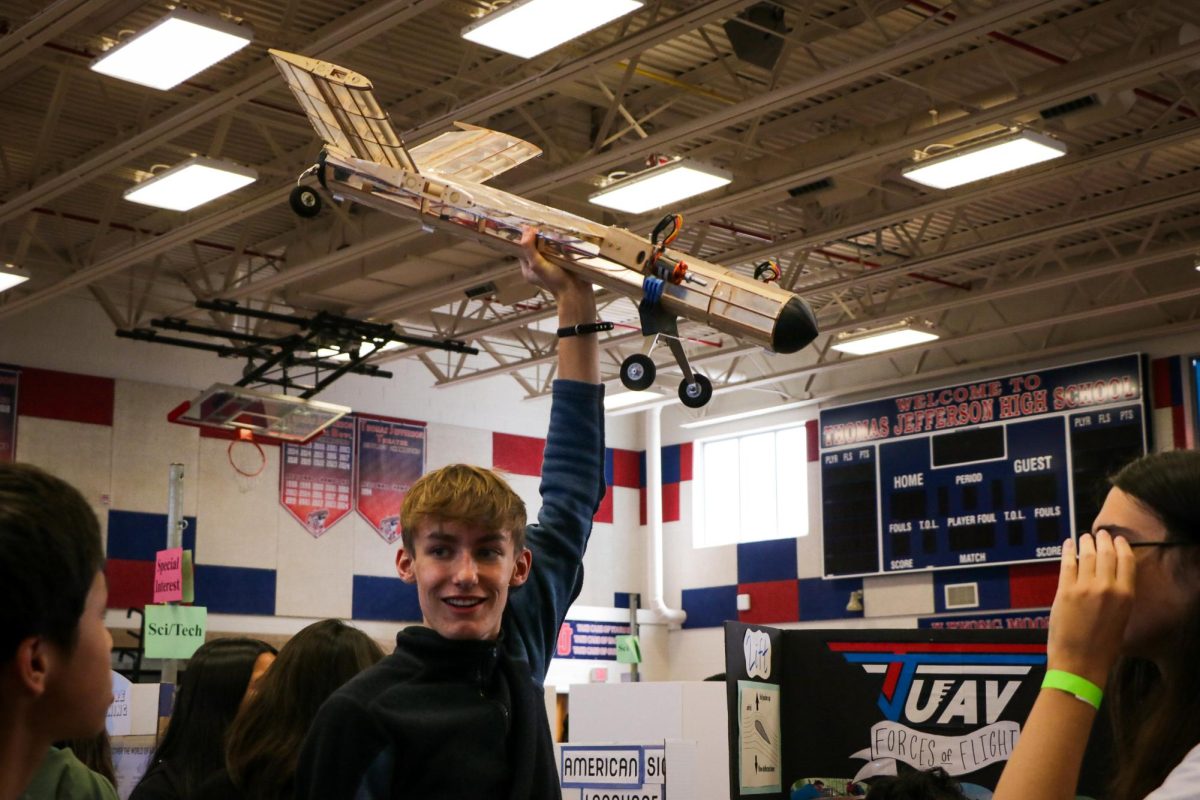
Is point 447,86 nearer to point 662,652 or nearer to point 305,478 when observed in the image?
point 305,478

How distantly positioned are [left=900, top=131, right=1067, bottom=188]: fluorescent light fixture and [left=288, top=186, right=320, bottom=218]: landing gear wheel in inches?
204

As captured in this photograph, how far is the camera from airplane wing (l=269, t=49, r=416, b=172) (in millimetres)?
3883

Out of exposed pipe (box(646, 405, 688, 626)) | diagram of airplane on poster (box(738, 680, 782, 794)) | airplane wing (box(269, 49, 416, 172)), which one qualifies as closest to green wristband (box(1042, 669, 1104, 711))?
Answer: diagram of airplane on poster (box(738, 680, 782, 794))

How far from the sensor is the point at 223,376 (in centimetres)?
1636

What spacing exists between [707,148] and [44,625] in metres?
11.0

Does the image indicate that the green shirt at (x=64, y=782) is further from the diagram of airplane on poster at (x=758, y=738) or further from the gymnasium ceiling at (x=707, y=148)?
the gymnasium ceiling at (x=707, y=148)

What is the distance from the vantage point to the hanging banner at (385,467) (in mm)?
17094

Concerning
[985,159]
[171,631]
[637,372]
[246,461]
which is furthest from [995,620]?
[637,372]

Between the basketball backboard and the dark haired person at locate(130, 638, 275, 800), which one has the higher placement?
the basketball backboard

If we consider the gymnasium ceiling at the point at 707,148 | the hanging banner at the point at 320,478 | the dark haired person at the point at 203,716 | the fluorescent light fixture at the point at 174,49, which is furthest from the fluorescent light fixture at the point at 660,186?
the dark haired person at the point at 203,716

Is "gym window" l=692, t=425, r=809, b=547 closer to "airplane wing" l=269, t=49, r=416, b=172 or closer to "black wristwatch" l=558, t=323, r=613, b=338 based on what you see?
"airplane wing" l=269, t=49, r=416, b=172

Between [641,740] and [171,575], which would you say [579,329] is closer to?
[641,740]

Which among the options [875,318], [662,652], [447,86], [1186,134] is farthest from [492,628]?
[662,652]

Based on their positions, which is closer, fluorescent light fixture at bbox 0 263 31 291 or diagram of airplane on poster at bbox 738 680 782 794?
diagram of airplane on poster at bbox 738 680 782 794
